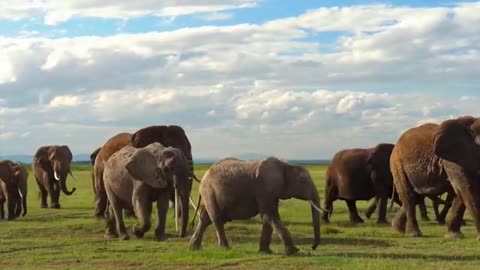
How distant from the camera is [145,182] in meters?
20.0

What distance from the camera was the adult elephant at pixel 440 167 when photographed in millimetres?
19703

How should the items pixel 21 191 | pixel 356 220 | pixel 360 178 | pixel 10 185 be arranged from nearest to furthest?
pixel 356 220 < pixel 360 178 < pixel 21 191 < pixel 10 185

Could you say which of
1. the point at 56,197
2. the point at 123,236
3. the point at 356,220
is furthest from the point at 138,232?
the point at 56,197

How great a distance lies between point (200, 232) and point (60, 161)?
18.4m

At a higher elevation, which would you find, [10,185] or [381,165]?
[10,185]

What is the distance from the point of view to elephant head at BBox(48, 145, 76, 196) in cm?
3494

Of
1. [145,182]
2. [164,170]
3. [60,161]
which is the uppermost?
[60,161]

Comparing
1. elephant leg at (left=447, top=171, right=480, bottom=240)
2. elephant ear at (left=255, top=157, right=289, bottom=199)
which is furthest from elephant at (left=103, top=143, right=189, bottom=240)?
elephant leg at (left=447, top=171, right=480, bottom=240)

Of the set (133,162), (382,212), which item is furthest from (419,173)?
(133,162)

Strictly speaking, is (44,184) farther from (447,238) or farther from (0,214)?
(447,238)

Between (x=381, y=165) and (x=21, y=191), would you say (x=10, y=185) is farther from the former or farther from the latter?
(x=381, y=165)

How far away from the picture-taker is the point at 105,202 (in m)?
24.5

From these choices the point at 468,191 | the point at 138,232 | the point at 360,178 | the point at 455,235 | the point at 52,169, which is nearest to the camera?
the point at 468,191

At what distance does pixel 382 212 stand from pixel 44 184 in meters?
15.3
